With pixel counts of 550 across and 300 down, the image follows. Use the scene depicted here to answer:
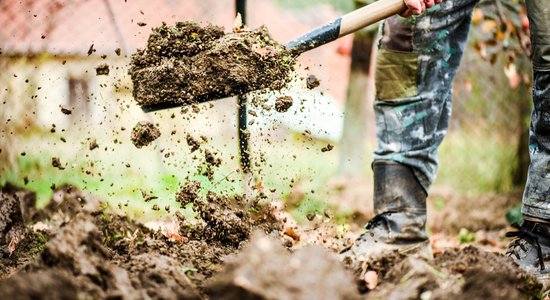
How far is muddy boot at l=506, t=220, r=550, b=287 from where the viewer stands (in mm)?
2361

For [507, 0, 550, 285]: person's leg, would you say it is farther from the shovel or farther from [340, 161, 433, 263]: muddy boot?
the shovel

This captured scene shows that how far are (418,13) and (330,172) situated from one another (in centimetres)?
328

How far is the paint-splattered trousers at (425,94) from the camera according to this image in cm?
249

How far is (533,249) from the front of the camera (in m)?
2.42

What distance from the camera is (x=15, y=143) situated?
11.7 feet

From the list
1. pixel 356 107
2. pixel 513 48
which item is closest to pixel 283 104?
pixel 513 48

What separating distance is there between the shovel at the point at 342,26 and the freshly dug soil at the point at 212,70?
0.11ft

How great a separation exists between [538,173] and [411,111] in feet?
1.80

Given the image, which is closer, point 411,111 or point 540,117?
point 540,117

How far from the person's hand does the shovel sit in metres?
0.02

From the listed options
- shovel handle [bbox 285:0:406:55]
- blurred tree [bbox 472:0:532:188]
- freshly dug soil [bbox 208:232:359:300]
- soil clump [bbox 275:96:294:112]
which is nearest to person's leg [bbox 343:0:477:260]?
shovel handle [bbox 285:0:406:55]

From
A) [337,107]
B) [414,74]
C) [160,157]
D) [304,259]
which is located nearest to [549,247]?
[414,74]

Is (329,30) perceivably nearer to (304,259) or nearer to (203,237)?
(203,237)

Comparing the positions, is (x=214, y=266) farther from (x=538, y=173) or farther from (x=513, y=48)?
(x=513, y=48)
